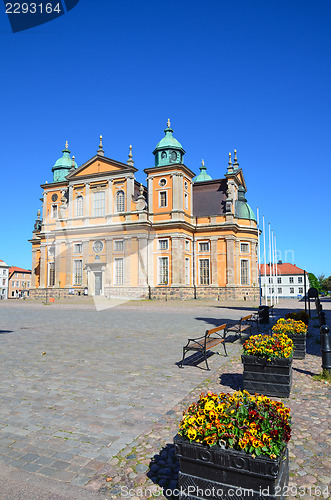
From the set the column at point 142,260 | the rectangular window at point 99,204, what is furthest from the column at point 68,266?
the column at point 142,260

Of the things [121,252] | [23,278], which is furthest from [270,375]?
[23,278]

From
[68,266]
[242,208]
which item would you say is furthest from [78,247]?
[242,208]

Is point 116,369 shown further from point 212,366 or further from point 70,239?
point 70,239

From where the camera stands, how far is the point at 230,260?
150ft

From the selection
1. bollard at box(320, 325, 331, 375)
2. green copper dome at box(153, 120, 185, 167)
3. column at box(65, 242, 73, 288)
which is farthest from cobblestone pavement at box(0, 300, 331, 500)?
green copper dome at box(153, 120, 185, 167)

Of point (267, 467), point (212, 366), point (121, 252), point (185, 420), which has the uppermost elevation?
point (121, 252)

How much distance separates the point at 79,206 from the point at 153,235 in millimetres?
11911

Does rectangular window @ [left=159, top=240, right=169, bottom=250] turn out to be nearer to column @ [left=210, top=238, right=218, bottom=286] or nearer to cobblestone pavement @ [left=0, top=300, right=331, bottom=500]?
column @ [left=210, top=238, right=218, bottom=286]

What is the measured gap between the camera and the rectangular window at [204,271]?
156 ft

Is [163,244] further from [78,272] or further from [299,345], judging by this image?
[299,345]

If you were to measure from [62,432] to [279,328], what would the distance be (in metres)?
6.26

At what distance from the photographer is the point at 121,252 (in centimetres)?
4634

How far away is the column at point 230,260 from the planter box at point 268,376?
39.0 metres

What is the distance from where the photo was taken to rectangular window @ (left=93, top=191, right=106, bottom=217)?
159 ft
